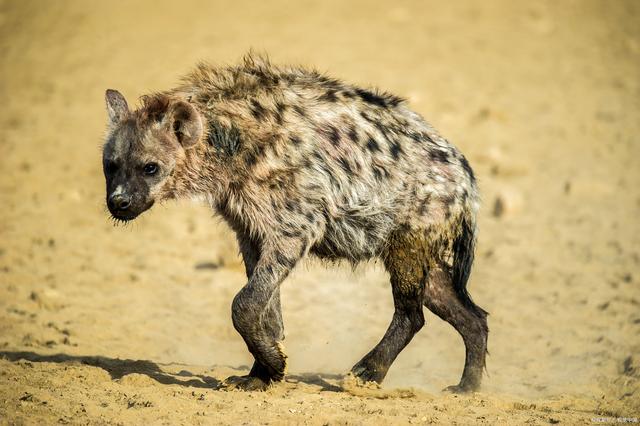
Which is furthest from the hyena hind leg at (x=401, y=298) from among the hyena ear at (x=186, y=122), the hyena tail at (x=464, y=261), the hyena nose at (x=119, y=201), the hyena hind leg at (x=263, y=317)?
the hyena nose at (x=119, y=201)

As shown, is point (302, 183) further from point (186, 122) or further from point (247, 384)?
point (247, 384)

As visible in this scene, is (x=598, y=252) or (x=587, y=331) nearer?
(x=587, y=331)

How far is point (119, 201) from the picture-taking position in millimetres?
5055

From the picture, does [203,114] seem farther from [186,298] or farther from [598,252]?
[598,252]

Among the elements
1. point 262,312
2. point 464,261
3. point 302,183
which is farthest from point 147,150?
point 464,261

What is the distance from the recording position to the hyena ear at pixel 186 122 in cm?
517

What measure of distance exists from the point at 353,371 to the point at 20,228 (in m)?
4.41

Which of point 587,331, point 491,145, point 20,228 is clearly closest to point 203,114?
point 587,331

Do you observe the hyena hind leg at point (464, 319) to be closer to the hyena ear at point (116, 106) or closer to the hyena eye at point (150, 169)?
the hyena eye at point (150, 169)

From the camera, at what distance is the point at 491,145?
10898mm

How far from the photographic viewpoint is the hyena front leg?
507 cm

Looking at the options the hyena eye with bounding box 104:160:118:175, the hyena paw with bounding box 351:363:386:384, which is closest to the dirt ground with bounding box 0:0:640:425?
the hyena paw with bounding box 351:363:386:384

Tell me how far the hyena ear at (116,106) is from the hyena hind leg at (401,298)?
1.68 metres

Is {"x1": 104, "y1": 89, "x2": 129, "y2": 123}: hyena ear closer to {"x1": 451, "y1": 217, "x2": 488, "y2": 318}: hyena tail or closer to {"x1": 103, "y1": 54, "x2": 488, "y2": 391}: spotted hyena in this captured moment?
{"x1": 103, "y1": 54, "x2": 488, "y2": 391}: spotted hyena
